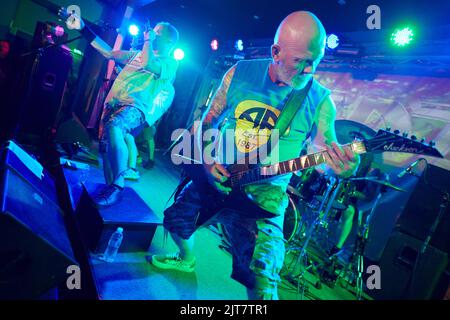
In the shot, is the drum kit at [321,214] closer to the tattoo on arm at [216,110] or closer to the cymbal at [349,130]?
the cymbal at [349,130]

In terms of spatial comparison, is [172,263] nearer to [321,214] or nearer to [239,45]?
[321,214]

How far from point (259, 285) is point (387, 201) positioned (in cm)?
476

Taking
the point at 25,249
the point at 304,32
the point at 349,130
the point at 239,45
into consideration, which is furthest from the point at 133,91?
the point at 239,45

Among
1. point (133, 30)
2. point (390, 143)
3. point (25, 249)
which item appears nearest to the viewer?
point (25, 249)

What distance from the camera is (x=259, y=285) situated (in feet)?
6.37

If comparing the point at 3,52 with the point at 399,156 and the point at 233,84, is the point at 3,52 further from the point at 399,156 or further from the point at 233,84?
the point at 399,156

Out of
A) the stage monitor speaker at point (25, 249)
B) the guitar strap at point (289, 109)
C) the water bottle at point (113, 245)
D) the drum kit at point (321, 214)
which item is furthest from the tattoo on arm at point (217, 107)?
the drum kit at point (321, 214)

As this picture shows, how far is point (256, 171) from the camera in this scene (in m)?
2.28

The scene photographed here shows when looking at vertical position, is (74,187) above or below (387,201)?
below

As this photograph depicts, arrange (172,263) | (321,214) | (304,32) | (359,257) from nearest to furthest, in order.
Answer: (304,32) < (172,263) < (359,257) < (321,214)

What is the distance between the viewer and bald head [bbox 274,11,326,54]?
7.08 ft

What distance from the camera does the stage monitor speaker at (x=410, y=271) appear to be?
3982 millimetres

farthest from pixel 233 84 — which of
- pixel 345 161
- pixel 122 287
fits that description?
A: pixel 122 287

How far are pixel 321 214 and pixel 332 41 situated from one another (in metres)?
3.60
